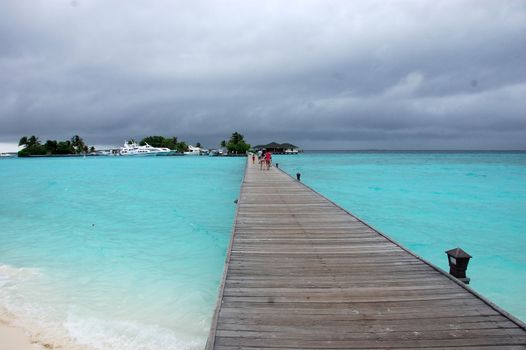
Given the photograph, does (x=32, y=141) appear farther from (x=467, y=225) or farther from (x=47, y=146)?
(x=467, y=225)

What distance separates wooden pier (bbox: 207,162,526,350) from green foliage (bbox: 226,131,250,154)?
101 meters

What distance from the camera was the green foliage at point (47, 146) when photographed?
128 meters

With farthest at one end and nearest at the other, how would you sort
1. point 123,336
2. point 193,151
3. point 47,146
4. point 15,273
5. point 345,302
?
point 193,151, point 47,146, point 15,273, point 123,336, point 345,302

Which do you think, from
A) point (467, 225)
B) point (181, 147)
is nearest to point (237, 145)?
point (181, 147)

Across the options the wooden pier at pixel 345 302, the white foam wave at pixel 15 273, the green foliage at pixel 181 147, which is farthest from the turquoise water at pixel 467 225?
the green foliage at pixel 181 147

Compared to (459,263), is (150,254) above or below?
below

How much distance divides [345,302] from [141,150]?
13538 centimetres

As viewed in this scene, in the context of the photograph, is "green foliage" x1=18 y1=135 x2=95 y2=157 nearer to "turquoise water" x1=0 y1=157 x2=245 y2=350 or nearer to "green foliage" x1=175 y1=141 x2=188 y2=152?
"green foliage" x1=175 y1=141 x2=188 y2=152

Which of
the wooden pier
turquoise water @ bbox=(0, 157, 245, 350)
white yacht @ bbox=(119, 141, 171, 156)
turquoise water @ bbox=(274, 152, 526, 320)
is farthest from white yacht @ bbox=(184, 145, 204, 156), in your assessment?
the wooden pier

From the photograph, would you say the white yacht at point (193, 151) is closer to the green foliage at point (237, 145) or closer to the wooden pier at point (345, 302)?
the green foliage at point (237, 145)

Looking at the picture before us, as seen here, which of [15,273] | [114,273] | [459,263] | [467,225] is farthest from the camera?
[467,225]

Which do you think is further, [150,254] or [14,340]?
[150,254]

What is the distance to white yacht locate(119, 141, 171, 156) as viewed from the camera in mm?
126875

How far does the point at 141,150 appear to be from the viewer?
427 ft
